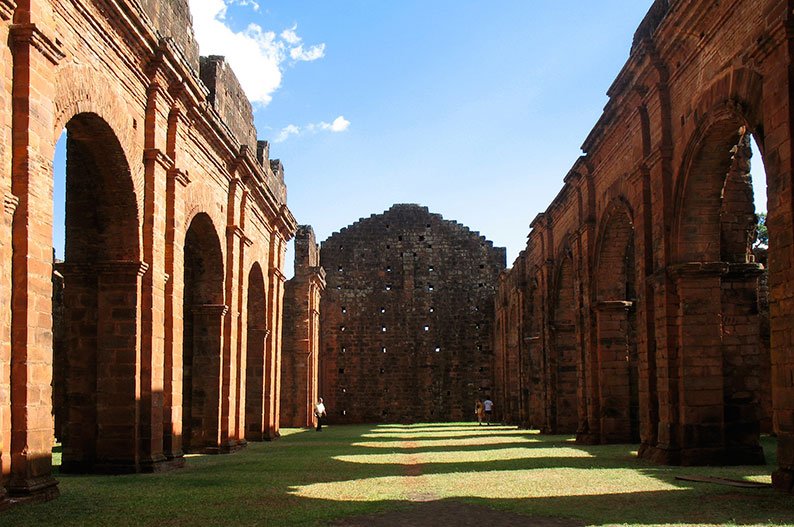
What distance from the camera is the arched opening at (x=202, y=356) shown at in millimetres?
19391

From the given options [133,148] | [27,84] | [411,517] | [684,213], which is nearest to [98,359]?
[133,148]

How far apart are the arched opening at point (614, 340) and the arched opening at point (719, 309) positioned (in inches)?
183

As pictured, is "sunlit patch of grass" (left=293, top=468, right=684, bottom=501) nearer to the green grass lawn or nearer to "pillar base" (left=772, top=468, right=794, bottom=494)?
the green grass lawn

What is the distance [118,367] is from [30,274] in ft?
14.2

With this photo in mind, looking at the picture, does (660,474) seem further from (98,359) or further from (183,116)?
(183,116)

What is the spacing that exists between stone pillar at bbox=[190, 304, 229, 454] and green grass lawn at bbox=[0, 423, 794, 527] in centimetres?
281

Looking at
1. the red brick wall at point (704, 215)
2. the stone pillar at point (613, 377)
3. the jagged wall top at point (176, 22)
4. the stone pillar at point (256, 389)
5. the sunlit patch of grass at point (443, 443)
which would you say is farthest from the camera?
the stone pillar at point (256, 389)

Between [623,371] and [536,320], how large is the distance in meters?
10.8

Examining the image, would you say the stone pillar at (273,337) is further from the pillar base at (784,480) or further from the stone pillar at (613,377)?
the pillar base at (784,480)

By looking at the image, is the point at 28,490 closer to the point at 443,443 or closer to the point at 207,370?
the point at 207,370

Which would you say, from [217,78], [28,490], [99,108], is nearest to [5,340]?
[28,490]

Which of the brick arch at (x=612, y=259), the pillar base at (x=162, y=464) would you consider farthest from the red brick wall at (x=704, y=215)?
the pillar base at (x=162, y=464)

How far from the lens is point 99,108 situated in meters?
12.0

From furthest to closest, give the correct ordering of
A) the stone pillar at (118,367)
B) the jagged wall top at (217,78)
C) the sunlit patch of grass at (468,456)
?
the sunlit patch of grass at (468,456)
the jagged wall top at (217,78)
the stone pillar at (118,367)
